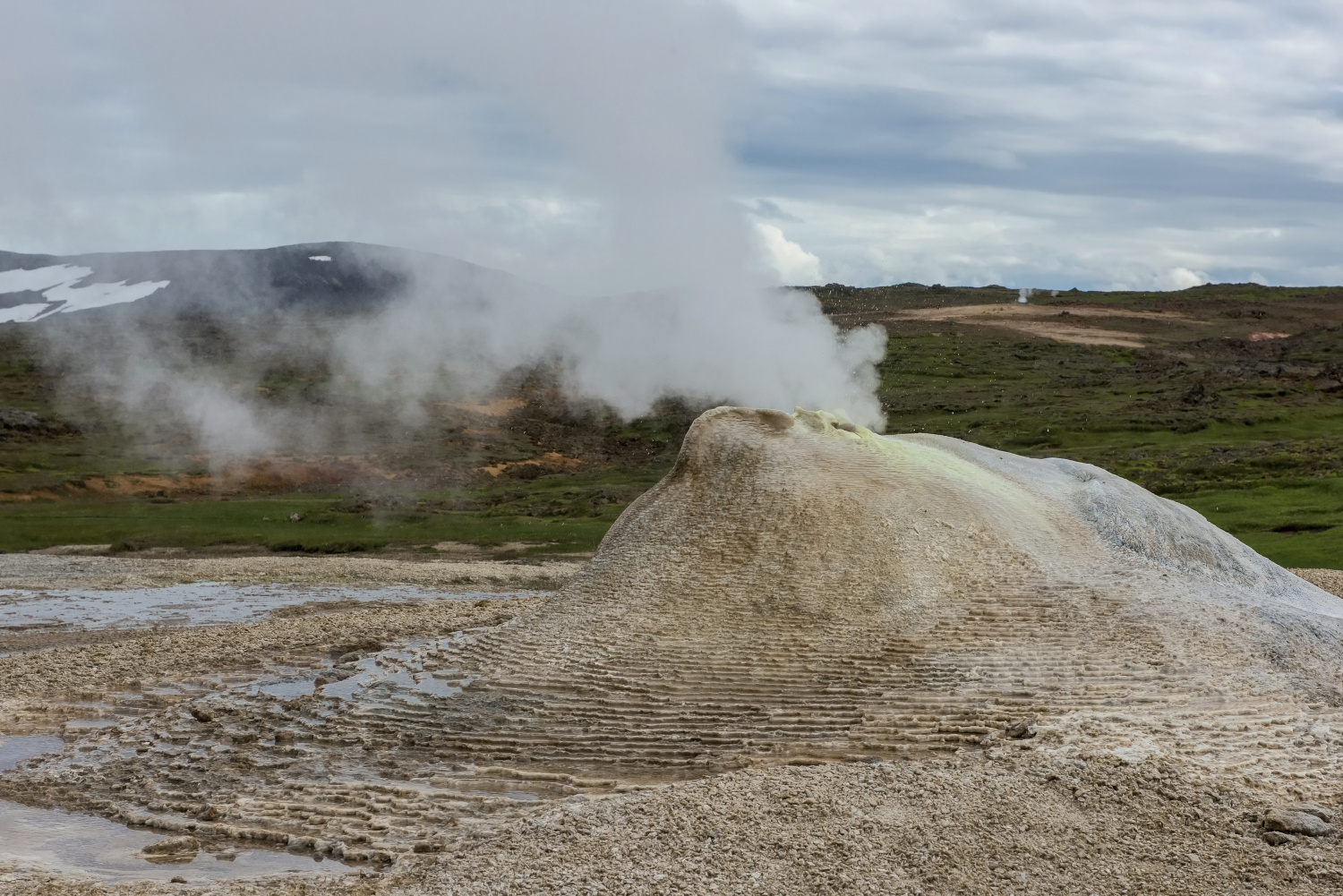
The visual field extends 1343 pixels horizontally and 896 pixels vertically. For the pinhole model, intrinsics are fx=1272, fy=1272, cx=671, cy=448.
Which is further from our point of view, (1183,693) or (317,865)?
(1183,693)

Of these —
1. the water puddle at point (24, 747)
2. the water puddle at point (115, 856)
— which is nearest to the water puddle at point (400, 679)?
the water puddle at point (24, 747)

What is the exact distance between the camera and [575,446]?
184ft

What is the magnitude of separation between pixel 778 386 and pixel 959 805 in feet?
63.7

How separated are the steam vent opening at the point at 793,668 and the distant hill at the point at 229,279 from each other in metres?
60.3

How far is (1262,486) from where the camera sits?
3862cm

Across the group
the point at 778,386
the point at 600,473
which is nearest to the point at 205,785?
the point at 778,386

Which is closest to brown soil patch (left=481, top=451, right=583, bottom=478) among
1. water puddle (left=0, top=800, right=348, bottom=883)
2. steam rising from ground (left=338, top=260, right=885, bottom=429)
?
steam rising from ground (left=338, top=260, right=885, bottom=429)

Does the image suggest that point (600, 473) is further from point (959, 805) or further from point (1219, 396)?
point (959, 805)

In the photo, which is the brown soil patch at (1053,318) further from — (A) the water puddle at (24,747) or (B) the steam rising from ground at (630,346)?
(A) the water puddle at (24,747)

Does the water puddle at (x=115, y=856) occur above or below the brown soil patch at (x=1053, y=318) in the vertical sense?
below

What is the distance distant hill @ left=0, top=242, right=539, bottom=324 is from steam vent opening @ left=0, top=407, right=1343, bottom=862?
2372 inches

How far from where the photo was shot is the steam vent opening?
40.8 ft

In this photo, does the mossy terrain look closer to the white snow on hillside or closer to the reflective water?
the white snow on hillside

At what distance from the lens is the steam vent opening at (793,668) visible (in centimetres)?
1243
